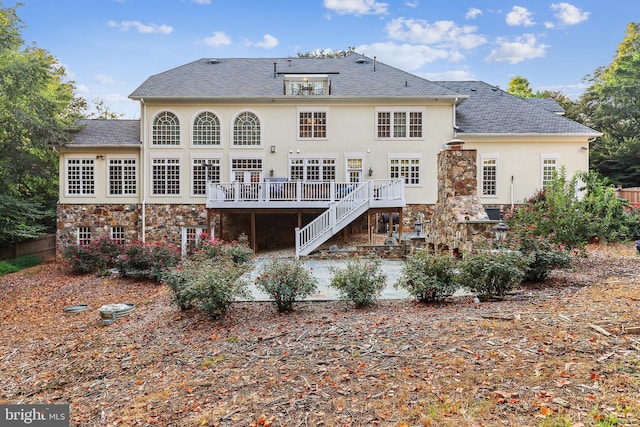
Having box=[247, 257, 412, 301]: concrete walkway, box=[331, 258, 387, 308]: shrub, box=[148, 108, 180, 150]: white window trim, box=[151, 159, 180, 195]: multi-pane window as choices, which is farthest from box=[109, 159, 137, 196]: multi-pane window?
box=[331, 258, 387, 308]: shrub

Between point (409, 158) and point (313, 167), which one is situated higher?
point (409, 158)

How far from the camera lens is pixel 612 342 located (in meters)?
3.89

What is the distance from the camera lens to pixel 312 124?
16.9 metres

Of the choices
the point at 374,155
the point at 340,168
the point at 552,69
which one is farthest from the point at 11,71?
the point at 552,69

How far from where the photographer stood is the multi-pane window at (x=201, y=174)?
55.0ft

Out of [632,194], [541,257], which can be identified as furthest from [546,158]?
[541,257]

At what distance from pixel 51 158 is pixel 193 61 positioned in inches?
344

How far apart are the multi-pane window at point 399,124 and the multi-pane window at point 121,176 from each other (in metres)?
11.1

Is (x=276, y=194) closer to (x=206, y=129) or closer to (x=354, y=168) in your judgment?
(x=354, y=168)

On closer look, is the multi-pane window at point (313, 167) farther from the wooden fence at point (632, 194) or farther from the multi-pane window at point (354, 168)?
the wooden fence at point (632, 194)

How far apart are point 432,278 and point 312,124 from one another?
11.8m

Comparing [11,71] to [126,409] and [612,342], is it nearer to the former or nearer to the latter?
[126,409]

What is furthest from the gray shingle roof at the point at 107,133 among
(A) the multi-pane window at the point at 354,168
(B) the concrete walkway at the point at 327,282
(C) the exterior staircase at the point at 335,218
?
(A) the multi-pane window at the point at 354,168

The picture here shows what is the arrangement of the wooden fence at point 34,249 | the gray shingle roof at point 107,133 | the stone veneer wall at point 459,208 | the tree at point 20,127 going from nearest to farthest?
the stone veneer wall at point 459,208, the tree at point 20,127, the gray shingle roof at point 107,133, the wooden fence at point 34,249
